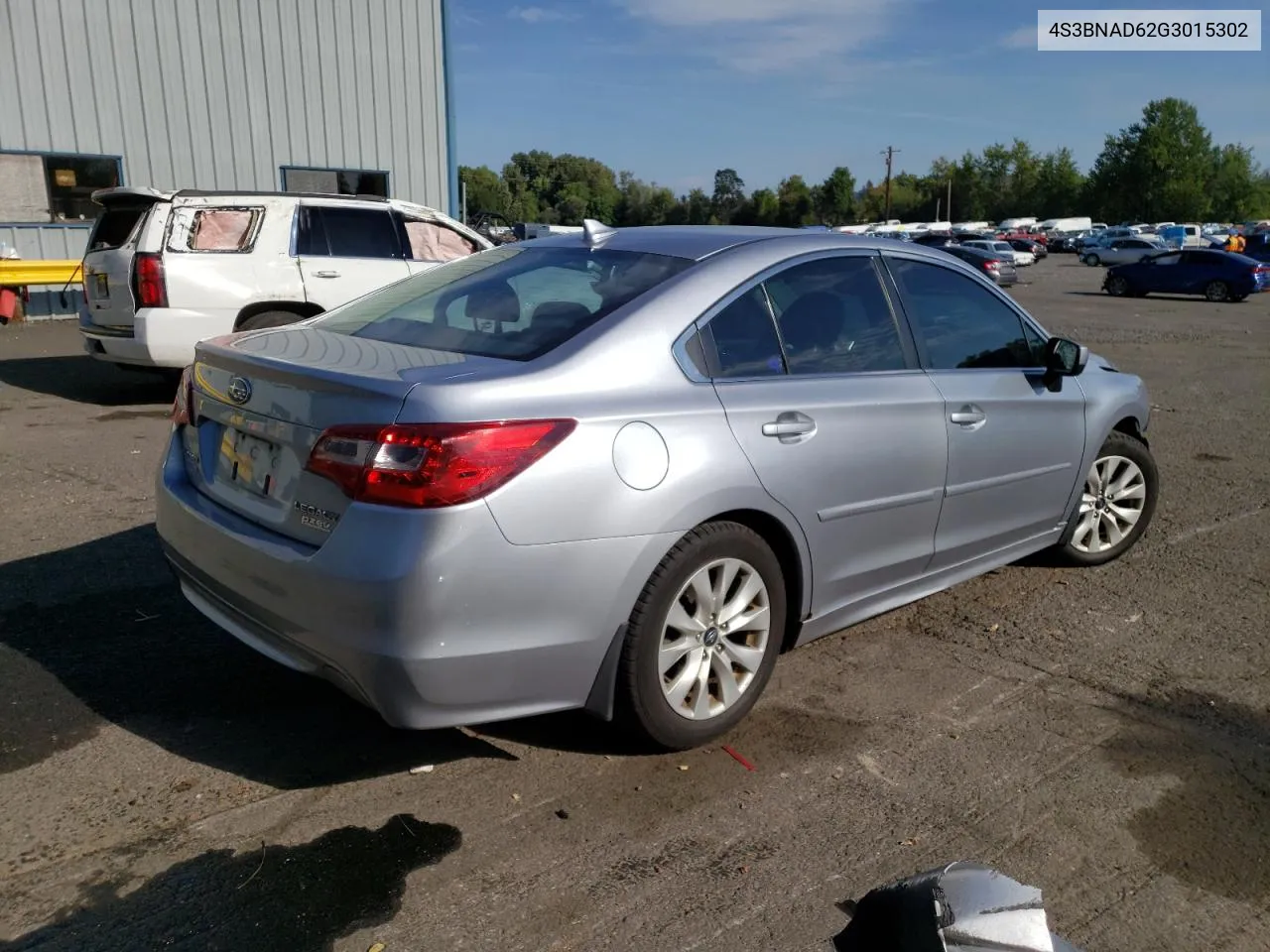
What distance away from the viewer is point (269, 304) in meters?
9.17

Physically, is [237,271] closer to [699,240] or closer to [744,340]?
[699,240]

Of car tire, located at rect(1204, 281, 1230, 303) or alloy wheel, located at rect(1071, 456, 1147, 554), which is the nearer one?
alloy wheel, located at rect(1071, 456, 1147, 554)

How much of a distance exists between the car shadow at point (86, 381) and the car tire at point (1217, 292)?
28159 millimetres

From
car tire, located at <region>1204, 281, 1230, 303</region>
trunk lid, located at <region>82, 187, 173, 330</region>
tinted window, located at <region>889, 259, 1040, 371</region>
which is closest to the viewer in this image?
tinted window, located at <region>889, 259, 1040, 371</region>

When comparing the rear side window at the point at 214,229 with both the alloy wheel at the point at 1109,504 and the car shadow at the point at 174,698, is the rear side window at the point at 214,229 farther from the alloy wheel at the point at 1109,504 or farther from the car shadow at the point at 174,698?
the alloy wheel at the point at 1109,504

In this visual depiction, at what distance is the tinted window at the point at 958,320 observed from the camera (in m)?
4.18

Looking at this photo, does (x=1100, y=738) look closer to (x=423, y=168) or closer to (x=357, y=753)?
(x=357, y=753)

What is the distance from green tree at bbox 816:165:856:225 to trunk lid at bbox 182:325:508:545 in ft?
360

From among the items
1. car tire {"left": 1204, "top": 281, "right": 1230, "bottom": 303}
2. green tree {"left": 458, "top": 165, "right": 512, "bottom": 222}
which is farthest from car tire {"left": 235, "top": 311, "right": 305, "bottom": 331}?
green tree {"left": 458, "top": 165, "right": 512, "bottom": 222}

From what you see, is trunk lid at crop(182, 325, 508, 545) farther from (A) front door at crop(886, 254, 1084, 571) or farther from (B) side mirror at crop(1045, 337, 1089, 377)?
(B) side mirror at crop(1045, 337, 1089, 377)

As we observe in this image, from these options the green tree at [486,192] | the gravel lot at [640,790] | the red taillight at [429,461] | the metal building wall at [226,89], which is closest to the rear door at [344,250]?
the gravel lot at [640,790]

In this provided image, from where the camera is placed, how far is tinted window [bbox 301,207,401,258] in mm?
9531

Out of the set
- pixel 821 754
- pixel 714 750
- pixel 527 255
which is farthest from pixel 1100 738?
pixel 527 255

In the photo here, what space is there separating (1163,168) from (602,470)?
110576mm
